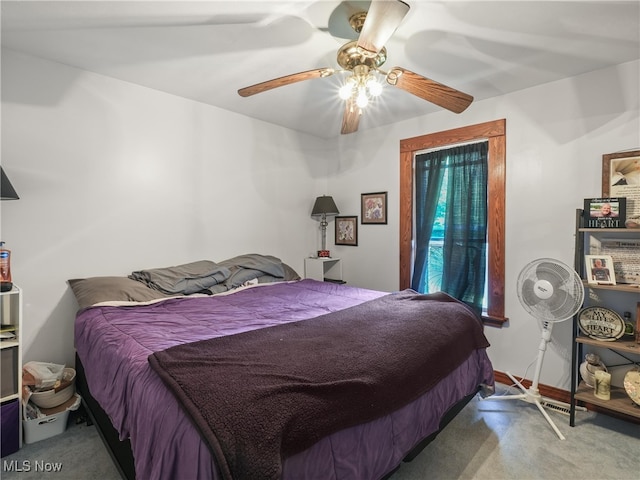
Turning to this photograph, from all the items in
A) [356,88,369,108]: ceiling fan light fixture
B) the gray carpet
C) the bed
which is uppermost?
[356,88,369,108]: ceiling fan light fixture

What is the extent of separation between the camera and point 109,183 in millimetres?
2619

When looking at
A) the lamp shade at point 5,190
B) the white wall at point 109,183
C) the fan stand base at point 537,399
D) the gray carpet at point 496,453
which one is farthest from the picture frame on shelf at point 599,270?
the lamp shade at point 5,190

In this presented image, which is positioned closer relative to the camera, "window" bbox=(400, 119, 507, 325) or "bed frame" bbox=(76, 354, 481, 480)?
"bed frame" bbox=(76, 354, 481, 480)

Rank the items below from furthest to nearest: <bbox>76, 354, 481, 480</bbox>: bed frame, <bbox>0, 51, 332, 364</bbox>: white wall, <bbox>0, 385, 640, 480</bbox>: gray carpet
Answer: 1. <bbox>0, 51, 332, 364</bbox>: white wall
2. <bbox>0, 385, 640, 480</bbox>: gray carpet
3. <bbox>76, 354, 481, 480</bbox>: bed frame

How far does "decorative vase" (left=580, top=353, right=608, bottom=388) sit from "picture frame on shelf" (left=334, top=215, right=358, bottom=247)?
233cm

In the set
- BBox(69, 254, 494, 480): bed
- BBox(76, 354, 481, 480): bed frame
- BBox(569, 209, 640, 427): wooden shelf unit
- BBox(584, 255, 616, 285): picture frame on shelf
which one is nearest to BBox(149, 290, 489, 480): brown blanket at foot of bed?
BBox(69, 254, 494, 480): bed

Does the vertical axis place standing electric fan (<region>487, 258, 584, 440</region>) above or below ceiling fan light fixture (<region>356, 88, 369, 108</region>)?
below

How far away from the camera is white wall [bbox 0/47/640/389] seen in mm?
2291

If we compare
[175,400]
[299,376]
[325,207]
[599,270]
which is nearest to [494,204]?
[599,270]

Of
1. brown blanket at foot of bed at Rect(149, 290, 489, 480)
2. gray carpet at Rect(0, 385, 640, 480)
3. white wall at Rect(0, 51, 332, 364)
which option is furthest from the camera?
white wall at Rect(0, 51, 332, 364)

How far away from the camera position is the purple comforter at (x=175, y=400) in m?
0.99

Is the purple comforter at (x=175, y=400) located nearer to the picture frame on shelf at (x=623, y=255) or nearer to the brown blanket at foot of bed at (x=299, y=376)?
the brown blanket at foot of bed at (x=299, y=376)

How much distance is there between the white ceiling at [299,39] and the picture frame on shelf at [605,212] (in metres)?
0.98

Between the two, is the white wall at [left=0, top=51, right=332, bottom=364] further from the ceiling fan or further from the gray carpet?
the ceiling fan
